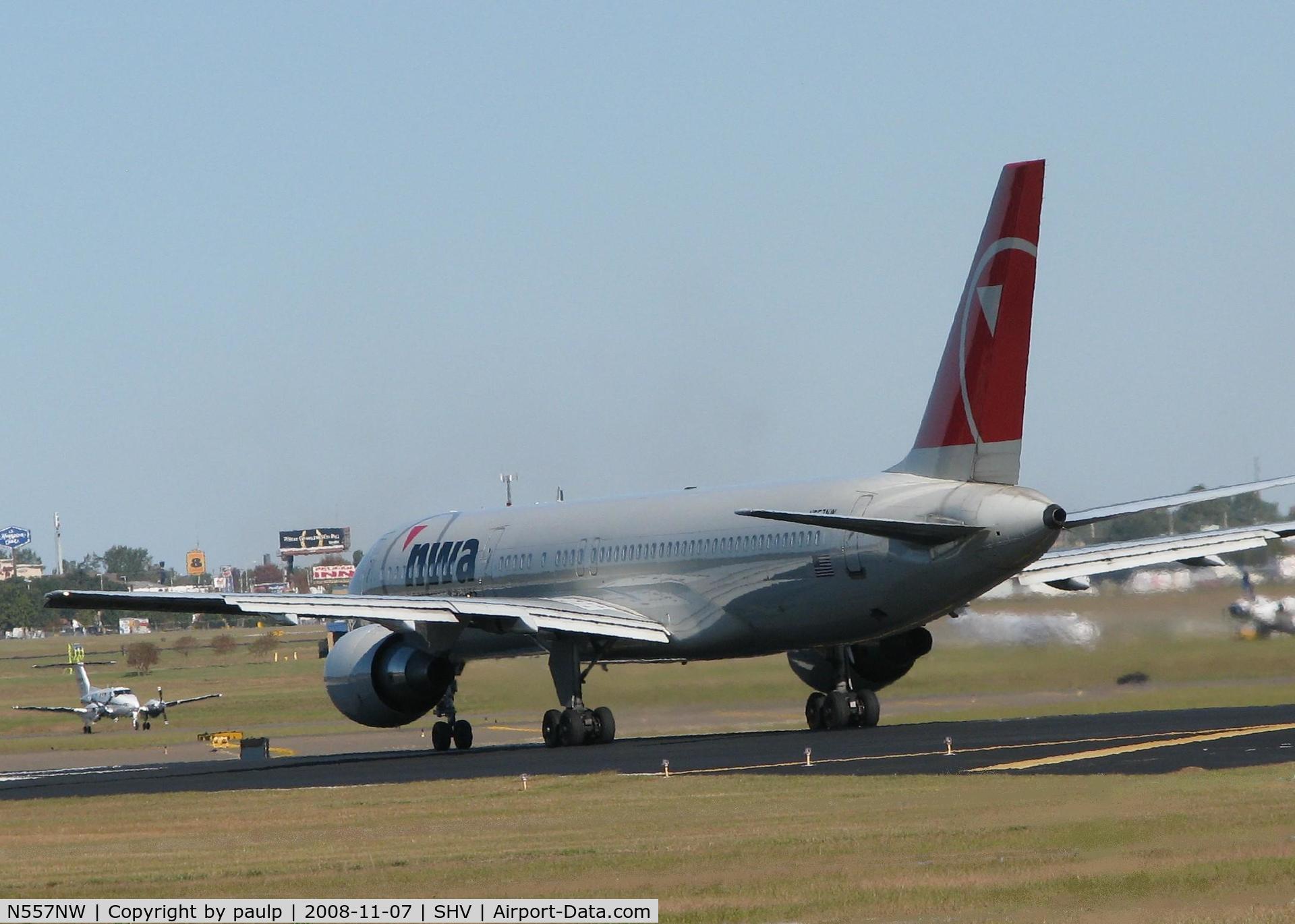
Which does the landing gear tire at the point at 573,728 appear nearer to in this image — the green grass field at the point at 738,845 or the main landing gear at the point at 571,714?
the main landing gear at the point at 571,714

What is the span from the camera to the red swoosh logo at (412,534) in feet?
142

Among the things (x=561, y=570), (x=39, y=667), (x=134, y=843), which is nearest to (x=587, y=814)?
(x=134, y=843)

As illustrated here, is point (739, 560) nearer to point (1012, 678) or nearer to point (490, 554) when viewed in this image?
point (1012, 678)

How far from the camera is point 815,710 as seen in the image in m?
35.8

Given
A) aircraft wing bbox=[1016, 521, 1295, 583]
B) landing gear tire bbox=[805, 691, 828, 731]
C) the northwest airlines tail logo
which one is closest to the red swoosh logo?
landing gear tire bbox=[805, 691, 828, 731]

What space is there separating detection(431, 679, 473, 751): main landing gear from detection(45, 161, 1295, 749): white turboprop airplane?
0.05 metres

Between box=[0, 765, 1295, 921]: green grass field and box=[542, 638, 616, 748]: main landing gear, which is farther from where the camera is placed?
box=[542, 638, 616, 748]: main landing gear

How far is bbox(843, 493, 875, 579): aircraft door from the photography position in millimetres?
31688

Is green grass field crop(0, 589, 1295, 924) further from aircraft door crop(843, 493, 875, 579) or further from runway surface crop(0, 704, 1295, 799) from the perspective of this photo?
aircraft door crop(843, 493, 875, 579)

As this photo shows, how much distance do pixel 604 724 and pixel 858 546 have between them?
21.7 feet

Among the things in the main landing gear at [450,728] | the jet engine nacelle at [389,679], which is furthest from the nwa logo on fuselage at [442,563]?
the jet engine nacelle at [389,679]

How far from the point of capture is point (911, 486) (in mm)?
31547

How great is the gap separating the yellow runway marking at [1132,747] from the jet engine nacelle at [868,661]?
7.94 meters

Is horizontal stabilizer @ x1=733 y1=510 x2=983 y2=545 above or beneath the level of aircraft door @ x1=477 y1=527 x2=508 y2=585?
beneath
